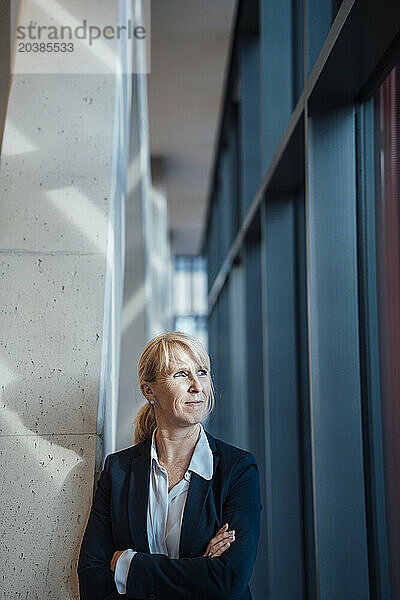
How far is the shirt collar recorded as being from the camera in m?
2.06

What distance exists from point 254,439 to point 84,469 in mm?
2985

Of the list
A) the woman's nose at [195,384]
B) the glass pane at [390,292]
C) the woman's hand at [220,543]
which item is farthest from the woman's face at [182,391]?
the glass pane at [390,292]

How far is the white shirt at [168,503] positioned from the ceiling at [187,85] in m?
5.12

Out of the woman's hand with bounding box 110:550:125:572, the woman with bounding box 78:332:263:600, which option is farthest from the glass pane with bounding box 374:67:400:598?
the woman's hand with bounding box 110:550:125:572

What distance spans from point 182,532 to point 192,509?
65 millimetres

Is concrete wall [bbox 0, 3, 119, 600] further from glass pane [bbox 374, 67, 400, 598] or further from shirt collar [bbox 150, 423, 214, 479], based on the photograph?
glass pane [bbox 374, 67, 400, 598]

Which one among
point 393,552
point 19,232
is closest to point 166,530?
point 393,552

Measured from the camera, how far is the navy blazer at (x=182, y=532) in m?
1.89

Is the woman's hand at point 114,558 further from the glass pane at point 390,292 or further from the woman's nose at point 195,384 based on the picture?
the glass pane at point 390,292

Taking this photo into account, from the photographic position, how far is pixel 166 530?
2041 millimetres

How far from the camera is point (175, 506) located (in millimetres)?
2062

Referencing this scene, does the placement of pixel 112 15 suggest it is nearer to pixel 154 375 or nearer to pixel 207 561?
pixel 154 375

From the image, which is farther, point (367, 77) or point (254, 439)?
point (254, 439)

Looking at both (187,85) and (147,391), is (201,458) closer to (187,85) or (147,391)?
(147,391)
